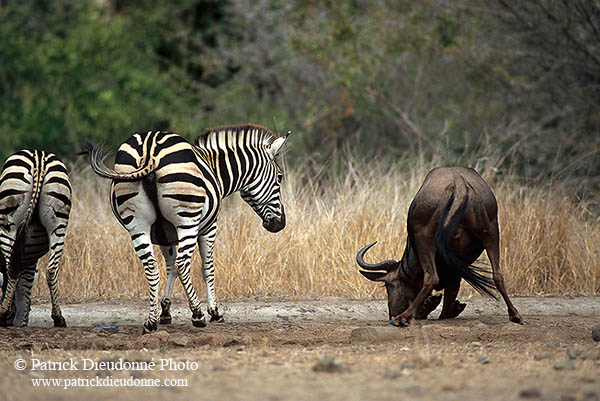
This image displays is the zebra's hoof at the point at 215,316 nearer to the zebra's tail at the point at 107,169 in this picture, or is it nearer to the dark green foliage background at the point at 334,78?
the zebra's tail at the point at 107,169

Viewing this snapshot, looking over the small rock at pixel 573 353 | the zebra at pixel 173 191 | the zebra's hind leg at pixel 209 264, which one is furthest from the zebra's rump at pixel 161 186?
the small rock at pixel 573 353

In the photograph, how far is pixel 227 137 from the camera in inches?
287

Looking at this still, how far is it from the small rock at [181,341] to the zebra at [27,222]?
1.67m

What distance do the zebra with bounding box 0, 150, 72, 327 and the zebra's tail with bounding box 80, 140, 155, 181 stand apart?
69 centimetres

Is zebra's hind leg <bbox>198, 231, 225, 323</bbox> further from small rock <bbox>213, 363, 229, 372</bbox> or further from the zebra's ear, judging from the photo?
small rock <bbox>213, 363, 229, 372</bbox>

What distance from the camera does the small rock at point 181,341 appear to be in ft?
19.3

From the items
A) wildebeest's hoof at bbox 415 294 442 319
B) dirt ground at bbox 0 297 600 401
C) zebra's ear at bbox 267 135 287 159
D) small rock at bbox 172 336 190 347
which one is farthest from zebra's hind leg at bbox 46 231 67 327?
wildebeest's hoof at bbox 415 294 442 319

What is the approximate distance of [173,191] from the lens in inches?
246

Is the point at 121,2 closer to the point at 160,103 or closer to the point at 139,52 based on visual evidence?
the point at 139,52

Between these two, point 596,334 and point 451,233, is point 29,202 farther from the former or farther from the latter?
point 596,334

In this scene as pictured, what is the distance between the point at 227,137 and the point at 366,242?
243 cm

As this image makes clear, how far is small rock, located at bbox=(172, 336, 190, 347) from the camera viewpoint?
590cm

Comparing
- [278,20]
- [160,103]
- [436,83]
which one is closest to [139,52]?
[160,103]

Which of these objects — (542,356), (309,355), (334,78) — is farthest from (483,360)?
(334,78)
